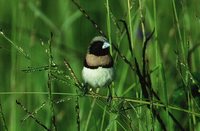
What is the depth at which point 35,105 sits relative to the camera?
12.7 feet

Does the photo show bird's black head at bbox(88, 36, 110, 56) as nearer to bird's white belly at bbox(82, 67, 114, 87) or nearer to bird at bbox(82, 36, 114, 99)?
bird at bbox(82, 36, 114, 99)

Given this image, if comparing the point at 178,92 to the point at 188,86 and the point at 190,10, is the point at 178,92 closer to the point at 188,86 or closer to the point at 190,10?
the point at 188,86

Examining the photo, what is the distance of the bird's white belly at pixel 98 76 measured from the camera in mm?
2760

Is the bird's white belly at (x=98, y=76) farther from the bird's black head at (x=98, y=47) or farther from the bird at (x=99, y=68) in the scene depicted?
the bird's black head at (x=98, y=47)

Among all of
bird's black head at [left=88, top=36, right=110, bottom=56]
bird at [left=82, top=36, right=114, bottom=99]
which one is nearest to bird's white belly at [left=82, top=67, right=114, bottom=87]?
bird at [left=82, top=36, right=114, bottom=99]

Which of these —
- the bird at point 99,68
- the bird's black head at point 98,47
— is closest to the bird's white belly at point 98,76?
the bird at point 99,68

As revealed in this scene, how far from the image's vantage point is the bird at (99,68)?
109 inches

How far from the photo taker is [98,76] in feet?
9.14

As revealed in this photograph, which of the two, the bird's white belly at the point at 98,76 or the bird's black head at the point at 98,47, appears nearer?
the bird's white belly at the point at 98,76

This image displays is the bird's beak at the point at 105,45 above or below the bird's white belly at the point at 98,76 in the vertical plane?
above

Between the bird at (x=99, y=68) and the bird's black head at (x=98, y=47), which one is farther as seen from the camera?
the bird's black head at (x=98, y=47)

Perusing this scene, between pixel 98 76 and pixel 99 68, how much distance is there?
4 cm

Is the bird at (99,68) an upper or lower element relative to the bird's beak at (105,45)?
lower

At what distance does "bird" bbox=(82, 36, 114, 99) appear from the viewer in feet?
9.09
